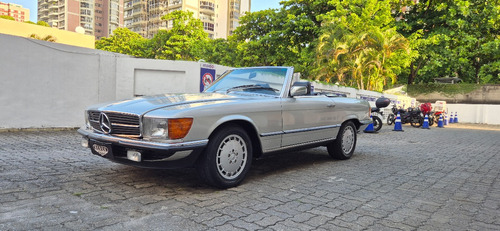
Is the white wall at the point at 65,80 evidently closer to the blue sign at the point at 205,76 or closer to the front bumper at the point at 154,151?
the blue sign at the point at 205,76

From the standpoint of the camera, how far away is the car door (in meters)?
4.64

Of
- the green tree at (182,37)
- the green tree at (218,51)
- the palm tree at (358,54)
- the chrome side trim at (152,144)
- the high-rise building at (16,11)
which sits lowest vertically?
the chrome side trim at (152,144)

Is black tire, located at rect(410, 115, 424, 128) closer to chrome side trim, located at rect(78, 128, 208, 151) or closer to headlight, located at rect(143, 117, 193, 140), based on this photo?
chrome side trim, located at rect(78, 128, 208, 151)

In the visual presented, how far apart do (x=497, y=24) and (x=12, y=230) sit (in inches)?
1439

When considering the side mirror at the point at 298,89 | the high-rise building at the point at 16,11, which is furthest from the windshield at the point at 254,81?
the high-rise building at the point at 16,11

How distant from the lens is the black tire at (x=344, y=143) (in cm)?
591

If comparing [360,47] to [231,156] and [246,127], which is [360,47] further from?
[231,156]

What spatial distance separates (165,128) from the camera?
11.2 feet

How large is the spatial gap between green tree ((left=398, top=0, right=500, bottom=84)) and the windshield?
24753 millimetres

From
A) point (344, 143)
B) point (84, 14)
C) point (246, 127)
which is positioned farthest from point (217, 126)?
point (84, 14)

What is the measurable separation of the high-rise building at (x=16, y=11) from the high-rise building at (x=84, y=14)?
903cm

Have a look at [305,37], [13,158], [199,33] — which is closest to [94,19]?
[199,33]

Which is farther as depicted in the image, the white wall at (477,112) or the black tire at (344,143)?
the white wall at (477,112)

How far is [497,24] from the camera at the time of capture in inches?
1156
